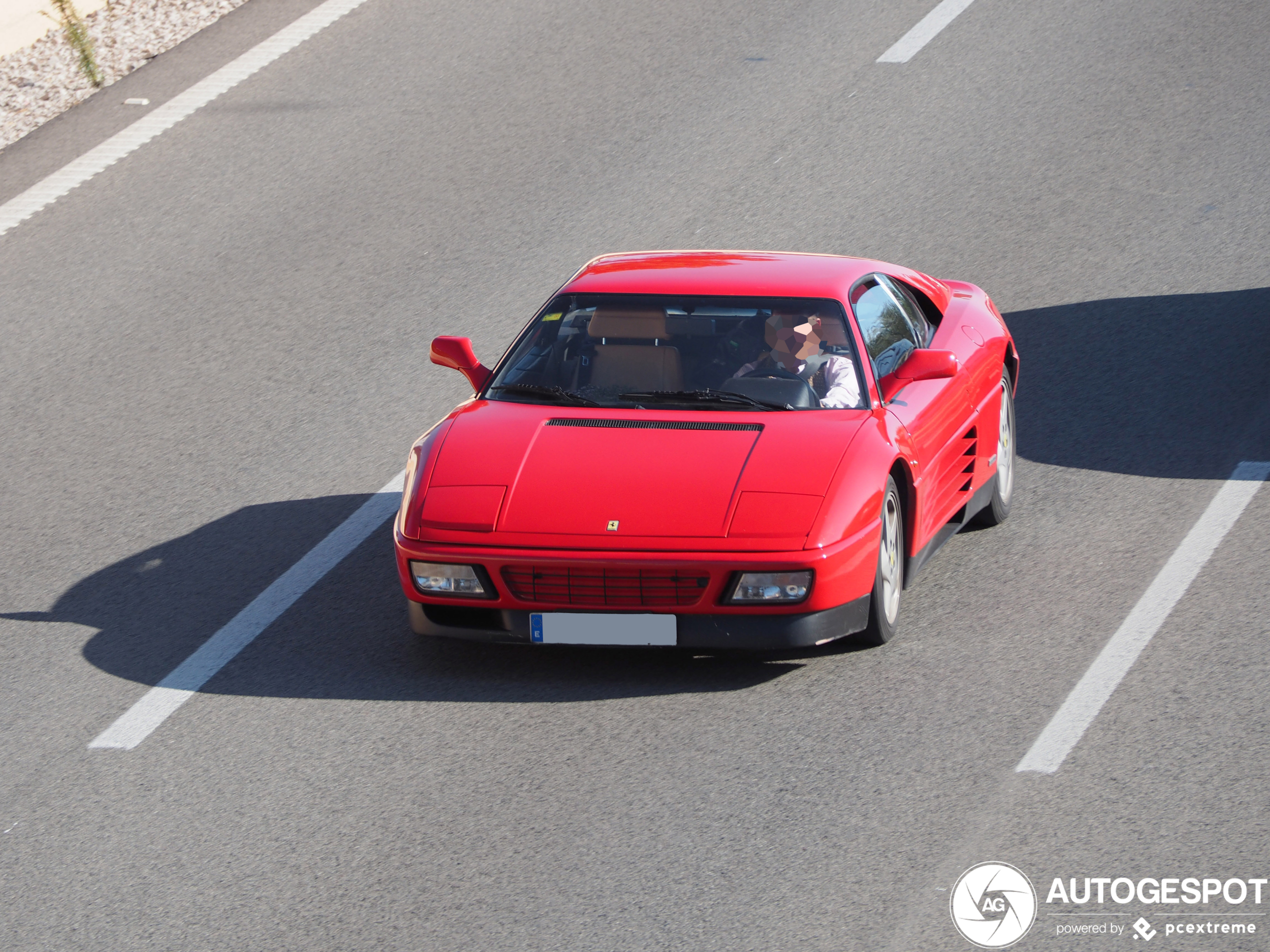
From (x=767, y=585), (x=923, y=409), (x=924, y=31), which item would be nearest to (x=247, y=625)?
(x=767, y=585)

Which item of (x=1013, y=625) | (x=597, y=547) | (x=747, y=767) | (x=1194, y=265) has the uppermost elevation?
(x=597, y=547)

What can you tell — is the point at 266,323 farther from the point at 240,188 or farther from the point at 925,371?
the point at 925,371

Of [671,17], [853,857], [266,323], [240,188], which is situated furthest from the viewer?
[671,17]

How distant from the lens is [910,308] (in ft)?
27.1

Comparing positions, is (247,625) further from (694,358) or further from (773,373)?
(773,373)

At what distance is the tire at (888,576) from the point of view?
6727 millimetres

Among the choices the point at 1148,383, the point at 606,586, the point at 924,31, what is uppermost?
the point at 606,586

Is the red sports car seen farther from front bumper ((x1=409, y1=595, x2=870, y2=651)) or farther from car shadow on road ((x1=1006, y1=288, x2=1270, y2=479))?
car shadow on road ((x1=1006, y1=288, x2=1270, y2=479))

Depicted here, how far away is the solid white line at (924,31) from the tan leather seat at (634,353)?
931 centimetres

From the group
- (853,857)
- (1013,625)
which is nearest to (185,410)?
(1013,625)

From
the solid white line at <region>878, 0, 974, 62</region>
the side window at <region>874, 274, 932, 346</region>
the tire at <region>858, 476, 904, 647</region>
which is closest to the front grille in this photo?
the tire at <region>858, 476, 904, 647</region>

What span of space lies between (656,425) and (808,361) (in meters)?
0.77

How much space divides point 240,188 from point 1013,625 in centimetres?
851

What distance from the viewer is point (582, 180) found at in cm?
1380
